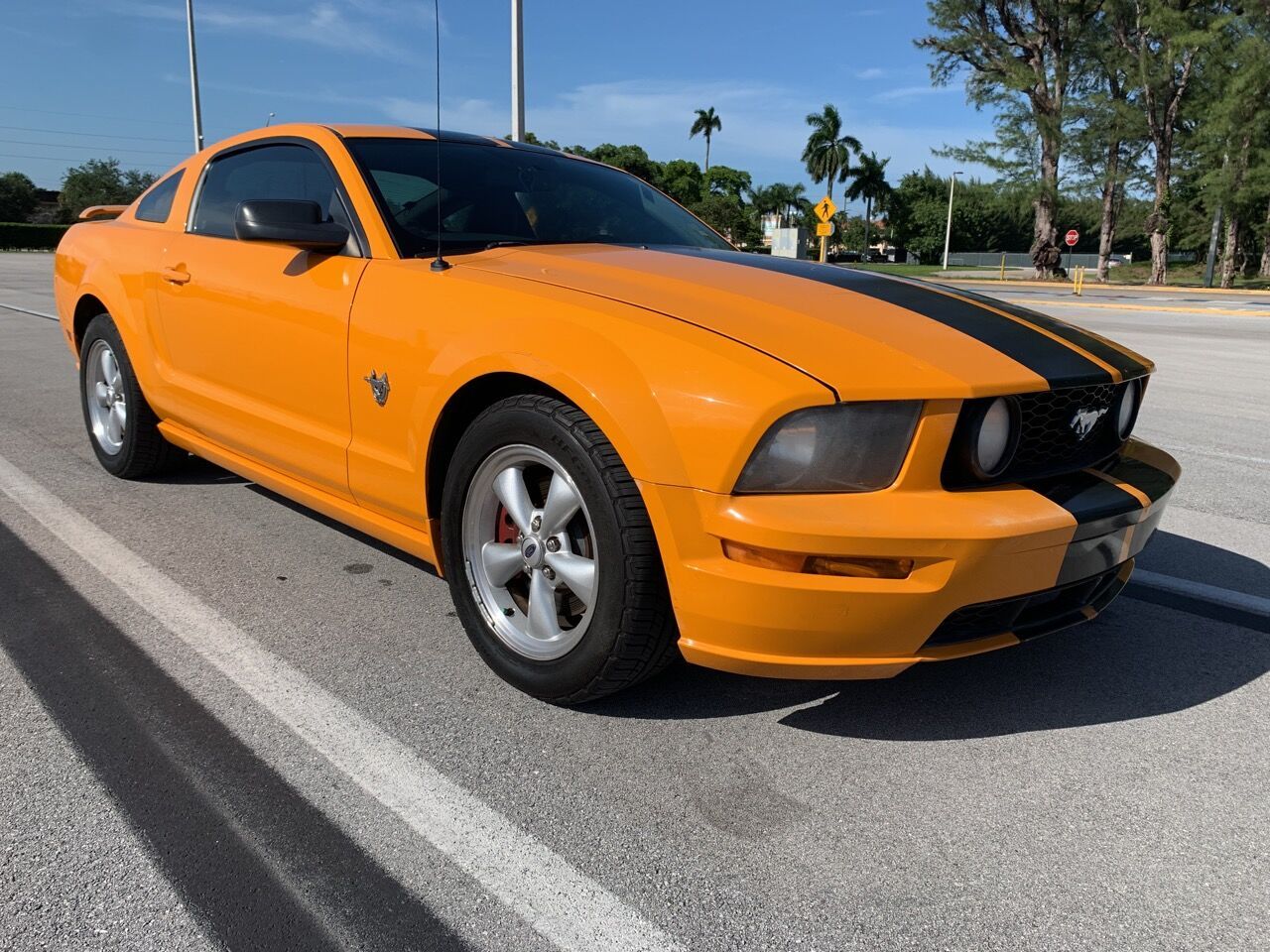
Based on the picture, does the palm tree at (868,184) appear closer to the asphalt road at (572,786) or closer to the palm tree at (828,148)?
the palm tree at (828,148)

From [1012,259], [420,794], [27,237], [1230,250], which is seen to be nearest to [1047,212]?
[1230,250]

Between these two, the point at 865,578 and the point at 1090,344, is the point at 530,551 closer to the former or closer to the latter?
the point at 865,578

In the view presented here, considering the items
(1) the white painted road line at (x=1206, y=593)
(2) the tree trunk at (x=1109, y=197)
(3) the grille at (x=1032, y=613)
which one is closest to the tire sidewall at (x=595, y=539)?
(3) the grille at (x=1032, y=613)

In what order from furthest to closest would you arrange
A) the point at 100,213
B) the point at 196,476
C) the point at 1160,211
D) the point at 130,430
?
1. the point at 1160,211
2. the point at 100,213
3. the point at 196,476
4. the point at 130,430

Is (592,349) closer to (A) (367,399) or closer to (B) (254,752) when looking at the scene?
(A) (367,399)

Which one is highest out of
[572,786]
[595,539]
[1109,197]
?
[1109,197]

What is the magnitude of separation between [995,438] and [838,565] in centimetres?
50

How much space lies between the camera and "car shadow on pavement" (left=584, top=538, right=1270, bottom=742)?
99.1 inches

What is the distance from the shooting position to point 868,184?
3329 inches

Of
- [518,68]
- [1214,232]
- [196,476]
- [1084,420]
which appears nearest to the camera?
[1084,420]

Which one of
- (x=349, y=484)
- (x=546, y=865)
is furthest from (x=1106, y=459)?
Answer: (x=349, y=484)

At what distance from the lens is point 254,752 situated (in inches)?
90.0

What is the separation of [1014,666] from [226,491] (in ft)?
11.3

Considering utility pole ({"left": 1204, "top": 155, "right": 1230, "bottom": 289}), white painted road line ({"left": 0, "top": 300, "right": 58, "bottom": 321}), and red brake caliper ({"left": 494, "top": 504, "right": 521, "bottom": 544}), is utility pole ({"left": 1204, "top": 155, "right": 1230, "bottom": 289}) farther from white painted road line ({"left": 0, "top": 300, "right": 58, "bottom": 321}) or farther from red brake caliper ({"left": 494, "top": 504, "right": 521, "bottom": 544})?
red brake caliper ({"left": 494, "top": 504, "right": 521, "bottom": 544})
